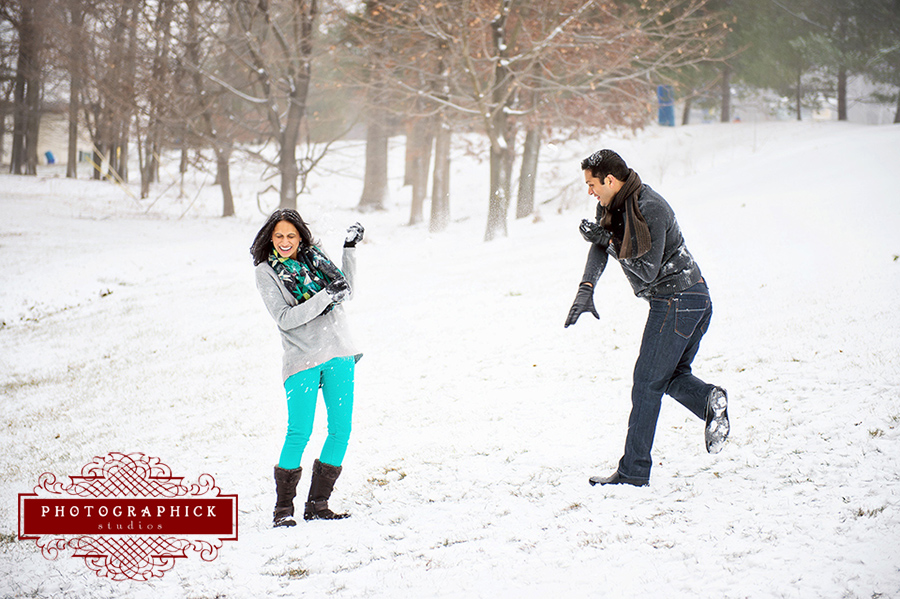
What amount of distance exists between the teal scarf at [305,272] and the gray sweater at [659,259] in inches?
57.8

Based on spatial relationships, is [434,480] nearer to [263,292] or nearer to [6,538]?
[263,292]

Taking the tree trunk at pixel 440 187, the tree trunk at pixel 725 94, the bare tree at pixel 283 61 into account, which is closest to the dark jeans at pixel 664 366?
the tree trunk at pixel 440 187

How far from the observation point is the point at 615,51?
1475cm

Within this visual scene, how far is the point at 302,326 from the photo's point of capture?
12.1 ft

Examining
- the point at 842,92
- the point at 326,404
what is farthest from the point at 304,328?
the point at 842,92

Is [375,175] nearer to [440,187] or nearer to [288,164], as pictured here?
[440,187]

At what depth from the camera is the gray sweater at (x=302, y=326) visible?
3.61 metres

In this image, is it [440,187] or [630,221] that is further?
[440,187]

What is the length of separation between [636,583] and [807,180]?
40.2 ft

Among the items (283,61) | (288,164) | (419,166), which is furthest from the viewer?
(419,166)

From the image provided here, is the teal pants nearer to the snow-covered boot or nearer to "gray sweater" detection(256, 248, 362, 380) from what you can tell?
"gray sweater" detection(256, 248, 362, 380)

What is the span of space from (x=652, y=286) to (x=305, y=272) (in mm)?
1960

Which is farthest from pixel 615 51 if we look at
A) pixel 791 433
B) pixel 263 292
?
pixel 263 292

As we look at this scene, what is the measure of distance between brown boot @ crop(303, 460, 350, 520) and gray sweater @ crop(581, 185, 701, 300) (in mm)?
1885
